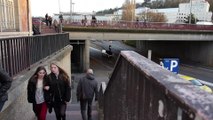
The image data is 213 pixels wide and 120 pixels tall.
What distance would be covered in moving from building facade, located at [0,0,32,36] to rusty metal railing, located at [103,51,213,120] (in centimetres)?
898

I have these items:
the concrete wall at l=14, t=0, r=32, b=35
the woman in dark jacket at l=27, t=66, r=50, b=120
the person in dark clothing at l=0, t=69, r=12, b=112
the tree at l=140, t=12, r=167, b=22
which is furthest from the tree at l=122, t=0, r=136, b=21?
the person in dark clothing at l=0, t=69, r=12, b=112

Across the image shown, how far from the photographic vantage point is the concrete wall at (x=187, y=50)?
4572cm

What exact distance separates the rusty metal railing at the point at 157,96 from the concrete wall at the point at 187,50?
4415 centimetres

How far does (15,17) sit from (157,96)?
42.9ft

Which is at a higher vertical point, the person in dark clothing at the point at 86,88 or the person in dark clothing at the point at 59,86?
the person in dark clothing at the point at 59,86

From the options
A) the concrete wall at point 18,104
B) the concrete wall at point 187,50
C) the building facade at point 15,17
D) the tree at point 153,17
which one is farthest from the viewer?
the tree at point 153,17

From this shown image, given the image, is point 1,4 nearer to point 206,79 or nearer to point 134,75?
point 134,75

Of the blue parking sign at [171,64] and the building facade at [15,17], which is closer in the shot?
the blue parking sign at [171,64]

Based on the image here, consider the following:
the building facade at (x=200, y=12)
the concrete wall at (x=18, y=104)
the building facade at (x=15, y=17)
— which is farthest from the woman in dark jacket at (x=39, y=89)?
the building facade at (x=200, y=12)

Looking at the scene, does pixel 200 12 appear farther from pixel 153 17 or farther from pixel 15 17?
pixel 15 17

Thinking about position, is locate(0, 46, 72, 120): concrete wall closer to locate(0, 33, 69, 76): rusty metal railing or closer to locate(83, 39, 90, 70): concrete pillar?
locate(0, 33, 69, 76): rusty metal railing

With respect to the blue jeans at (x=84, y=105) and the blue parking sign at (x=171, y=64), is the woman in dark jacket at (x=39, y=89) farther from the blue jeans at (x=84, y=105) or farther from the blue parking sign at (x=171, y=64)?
the blue parking sign at (x=171, y=64)

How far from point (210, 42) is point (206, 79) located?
14.4 m

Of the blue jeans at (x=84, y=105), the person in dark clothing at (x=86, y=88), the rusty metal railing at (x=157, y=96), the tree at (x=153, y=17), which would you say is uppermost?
the tree at (x=153, y=17)
